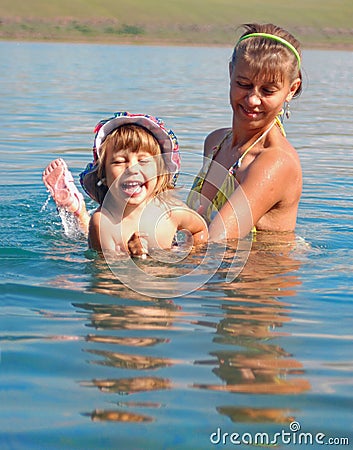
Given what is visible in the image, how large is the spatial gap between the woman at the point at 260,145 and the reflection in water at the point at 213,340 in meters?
0.41

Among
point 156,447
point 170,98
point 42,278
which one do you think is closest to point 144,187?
point 42,278

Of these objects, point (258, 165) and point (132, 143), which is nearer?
point (132, 143)

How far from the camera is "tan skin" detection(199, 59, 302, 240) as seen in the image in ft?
17.8

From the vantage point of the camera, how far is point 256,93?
5.40 metres

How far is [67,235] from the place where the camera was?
6.08m

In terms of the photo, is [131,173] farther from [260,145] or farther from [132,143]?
[260,145]

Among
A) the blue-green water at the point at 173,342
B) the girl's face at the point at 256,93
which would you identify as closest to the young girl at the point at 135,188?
the blue-green water at the point at 173,342

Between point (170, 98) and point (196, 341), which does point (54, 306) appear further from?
point (170, 98)

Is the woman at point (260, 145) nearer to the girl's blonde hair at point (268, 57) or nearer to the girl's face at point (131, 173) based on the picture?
the girl's blonde hair at point (268, 57)

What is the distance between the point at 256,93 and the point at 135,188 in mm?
1003

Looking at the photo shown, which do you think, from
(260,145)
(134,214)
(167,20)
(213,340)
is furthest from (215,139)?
(167,20)

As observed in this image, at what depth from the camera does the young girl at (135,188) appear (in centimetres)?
498

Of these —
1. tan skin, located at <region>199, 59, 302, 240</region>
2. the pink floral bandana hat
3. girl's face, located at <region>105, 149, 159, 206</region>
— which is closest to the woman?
tan skin, located at <region>199, 59, 302, 240</region>

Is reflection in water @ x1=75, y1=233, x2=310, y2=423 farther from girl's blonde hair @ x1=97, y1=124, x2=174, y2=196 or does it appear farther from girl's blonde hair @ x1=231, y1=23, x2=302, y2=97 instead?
girl's blonde hair @ x1=231, y1=23, x2=302, y2=97
